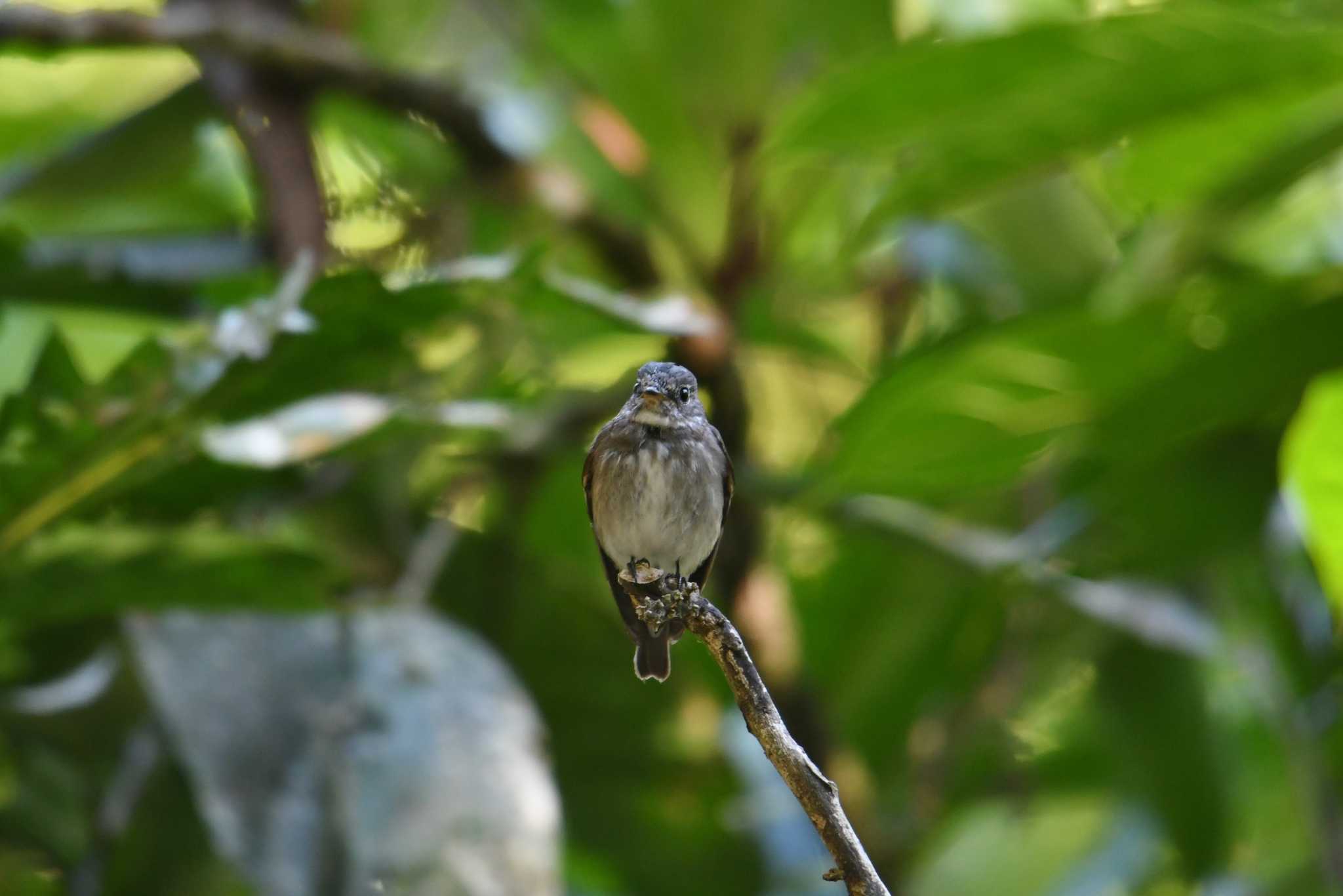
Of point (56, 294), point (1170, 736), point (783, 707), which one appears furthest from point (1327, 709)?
point (56, 294)

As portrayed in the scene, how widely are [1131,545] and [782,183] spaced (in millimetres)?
1068

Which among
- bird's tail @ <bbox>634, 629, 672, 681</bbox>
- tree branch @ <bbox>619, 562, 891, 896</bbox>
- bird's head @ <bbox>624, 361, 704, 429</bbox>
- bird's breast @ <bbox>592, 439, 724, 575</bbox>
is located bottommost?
bird's tail @ <bbox>634, 629, 672, 681</bbox>

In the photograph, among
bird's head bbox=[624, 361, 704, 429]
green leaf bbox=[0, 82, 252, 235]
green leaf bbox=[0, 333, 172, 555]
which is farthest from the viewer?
green leaf bbox=[0, 82, 252, 235]

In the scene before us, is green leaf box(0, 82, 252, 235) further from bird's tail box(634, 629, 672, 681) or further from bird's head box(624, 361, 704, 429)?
bird's tail box(634, 629, 672, 681)

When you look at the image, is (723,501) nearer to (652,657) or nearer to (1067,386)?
(652,657)

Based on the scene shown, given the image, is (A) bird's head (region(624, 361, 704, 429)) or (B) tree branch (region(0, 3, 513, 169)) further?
(B) tree branch (region(0, 3, 513, 169))

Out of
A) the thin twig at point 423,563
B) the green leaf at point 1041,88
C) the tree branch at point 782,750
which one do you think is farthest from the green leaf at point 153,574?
the tree branch at point 782,750

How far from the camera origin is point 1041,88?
2.90 meters

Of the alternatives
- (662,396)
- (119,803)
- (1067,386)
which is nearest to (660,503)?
(662,396)

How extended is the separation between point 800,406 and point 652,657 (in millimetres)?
1717

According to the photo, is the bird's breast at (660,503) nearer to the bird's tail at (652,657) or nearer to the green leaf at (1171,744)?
the bird's tail at (652,657)

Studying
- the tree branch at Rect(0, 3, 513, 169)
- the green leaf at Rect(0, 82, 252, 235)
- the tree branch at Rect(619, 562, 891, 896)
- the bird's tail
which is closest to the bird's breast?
the bird's tail

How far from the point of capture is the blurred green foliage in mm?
2773

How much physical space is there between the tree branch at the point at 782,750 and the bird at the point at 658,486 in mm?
578
